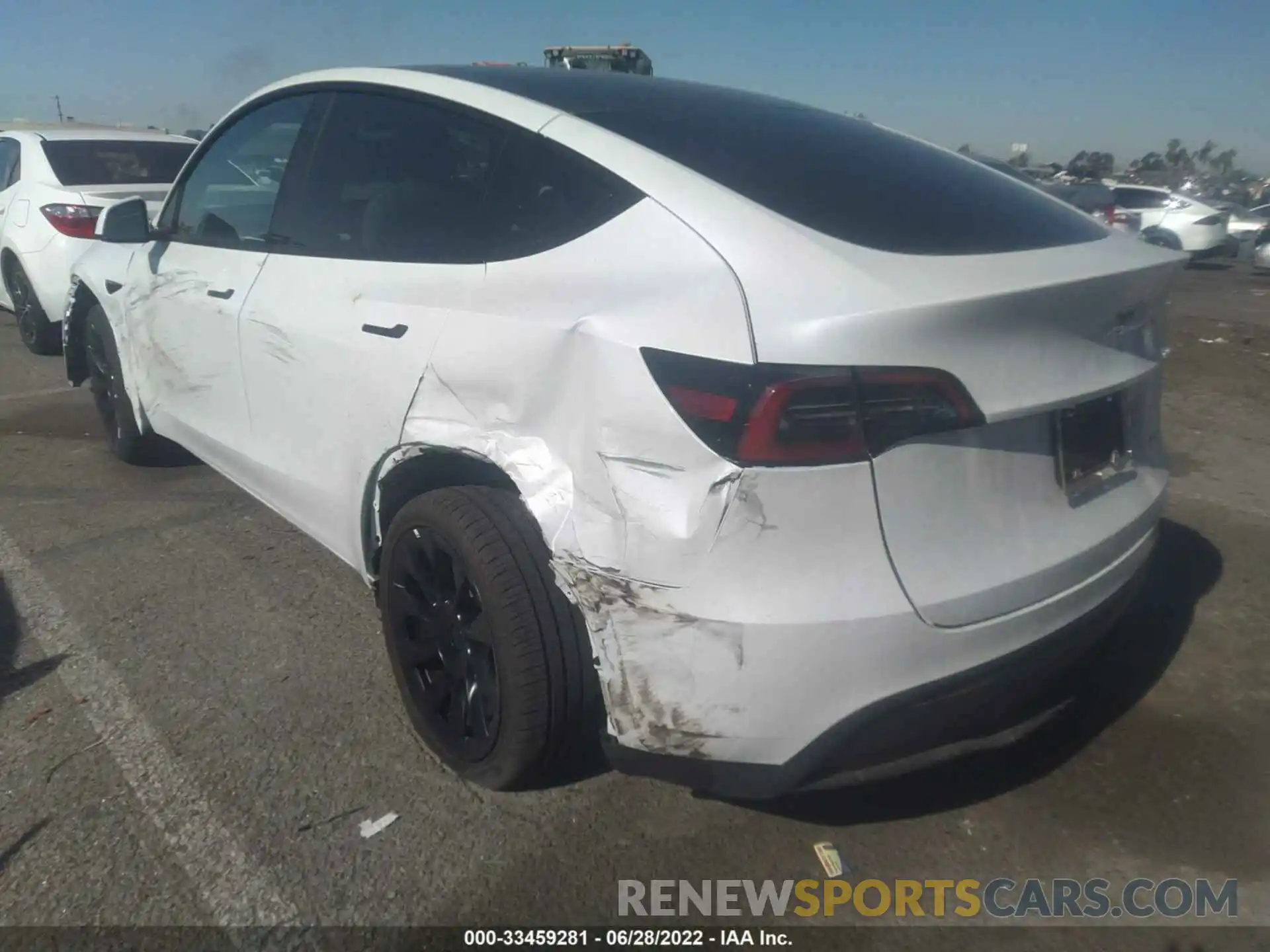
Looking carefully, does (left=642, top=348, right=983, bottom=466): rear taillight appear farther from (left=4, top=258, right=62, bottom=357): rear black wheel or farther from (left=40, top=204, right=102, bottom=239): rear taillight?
(left=4, top=258, right=62, bottom=357): rear black wheel

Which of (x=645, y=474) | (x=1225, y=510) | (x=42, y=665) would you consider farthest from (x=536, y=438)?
(x=1225, y=510)

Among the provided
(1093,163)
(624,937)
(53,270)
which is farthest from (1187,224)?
(1093,163)

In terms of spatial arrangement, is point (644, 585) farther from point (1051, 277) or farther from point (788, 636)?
point (1051, 277)

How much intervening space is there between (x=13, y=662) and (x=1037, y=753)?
309 centimetres

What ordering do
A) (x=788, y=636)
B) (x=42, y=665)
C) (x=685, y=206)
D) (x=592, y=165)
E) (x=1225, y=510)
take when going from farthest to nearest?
(x=1225, y=510)
(x=42, y=665)
(x=592, y=165)
(x=685, y=206)
(x=788, y=636)

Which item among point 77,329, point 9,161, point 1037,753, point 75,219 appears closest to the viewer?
point 1037,753

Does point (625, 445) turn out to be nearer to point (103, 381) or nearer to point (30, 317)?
point (103, 381)

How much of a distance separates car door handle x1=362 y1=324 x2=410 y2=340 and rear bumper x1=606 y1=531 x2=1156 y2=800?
1155 millimetres

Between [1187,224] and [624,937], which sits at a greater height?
[624,937]

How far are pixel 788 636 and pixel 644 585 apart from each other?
0.29 meters

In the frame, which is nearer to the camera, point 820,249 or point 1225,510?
point 820,249

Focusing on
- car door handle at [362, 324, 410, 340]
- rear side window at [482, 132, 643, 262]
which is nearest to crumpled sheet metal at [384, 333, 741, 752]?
rear side window at [482, 132, 643, 262]

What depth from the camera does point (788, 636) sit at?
188 cm

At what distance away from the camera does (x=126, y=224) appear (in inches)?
157
